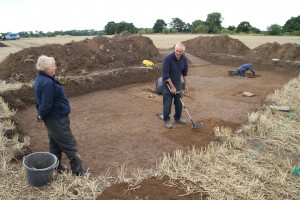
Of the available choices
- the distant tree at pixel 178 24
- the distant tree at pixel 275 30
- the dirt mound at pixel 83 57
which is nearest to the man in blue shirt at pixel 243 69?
the dirt mound at pixel 83 57

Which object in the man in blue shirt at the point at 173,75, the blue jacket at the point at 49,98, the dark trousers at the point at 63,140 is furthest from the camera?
the man in blue shirt at the point at 173,75

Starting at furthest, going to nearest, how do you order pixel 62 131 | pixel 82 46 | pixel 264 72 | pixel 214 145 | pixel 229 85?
pixel 264 72, pixel 82 46, pixel 229 85, pixel 214 145, pixel 62 131

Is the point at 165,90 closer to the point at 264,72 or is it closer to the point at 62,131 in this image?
the point at 62,131

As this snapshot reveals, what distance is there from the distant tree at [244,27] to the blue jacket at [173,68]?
5306 cm

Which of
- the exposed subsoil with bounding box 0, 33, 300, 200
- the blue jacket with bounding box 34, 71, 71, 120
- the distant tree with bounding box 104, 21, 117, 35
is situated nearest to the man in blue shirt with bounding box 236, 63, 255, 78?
the exposed subsoil with bounding box 0, 33, 300, 200

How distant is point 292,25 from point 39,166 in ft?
183

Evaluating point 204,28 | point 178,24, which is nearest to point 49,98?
point 204,28

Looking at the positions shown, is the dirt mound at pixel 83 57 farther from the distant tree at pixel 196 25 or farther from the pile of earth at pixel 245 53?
the distant tree at pixel 196 25

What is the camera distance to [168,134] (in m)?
6.11

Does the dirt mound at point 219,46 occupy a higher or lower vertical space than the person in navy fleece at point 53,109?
higher

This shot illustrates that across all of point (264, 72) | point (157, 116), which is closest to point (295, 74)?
point (264, 72)

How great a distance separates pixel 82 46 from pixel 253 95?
8102mm

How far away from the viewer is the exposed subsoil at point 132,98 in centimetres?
523

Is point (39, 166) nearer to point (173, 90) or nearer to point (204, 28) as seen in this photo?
point (173, 90)
